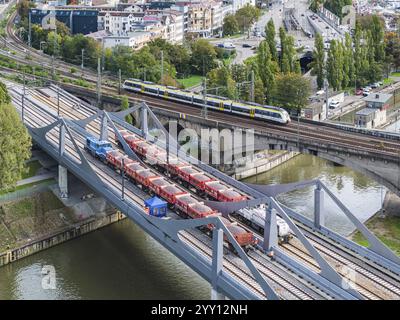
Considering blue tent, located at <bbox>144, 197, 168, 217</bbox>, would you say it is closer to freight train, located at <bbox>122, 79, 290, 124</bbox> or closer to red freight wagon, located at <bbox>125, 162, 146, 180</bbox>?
red freight wagon, located at <bbox>125, 162, 146, 180</bbox>

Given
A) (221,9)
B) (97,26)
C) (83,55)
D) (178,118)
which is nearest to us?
(178,118)

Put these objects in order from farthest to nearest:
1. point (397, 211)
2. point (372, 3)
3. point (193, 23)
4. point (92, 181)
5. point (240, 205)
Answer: point (372, 3), point (193, 23), point (397, 211), point (92, 181), point (240, 205)

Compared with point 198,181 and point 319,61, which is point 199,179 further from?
point 319,61

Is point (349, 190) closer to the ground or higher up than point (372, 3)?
closer to the ground

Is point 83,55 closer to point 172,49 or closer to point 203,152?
point 172,49

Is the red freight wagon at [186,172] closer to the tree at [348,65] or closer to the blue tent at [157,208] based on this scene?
the blue tent at [157,208]

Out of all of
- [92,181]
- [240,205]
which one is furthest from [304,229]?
[92,181]

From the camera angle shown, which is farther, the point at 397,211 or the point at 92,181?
the point at 397,211
